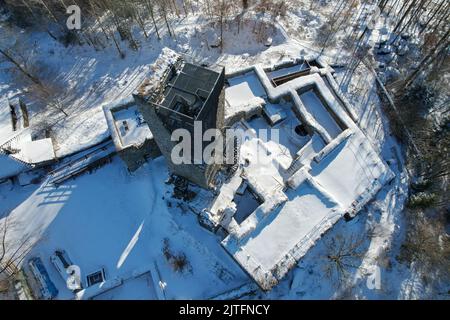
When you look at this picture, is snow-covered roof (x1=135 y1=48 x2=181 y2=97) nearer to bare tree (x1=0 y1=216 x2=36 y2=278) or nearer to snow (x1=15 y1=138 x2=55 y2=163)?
snow (x1=15 y1=138 x2=55 y2=163)

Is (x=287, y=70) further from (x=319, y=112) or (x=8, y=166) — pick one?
(x=8, y=166)

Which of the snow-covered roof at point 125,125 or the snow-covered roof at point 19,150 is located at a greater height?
the snow-covered roof at point 125,125

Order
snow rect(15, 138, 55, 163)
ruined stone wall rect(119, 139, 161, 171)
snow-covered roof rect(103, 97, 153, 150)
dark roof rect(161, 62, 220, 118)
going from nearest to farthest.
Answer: dark roof rect(161, 62, 220, 118) → ruined stone wall rect(119, 139, 161, 171) → snow-covered roof rect(103, 97, 153, 150) → snow rect(15, 138, 55, 163)

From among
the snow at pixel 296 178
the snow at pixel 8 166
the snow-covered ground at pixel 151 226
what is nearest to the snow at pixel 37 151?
the snow at pixel 8 166

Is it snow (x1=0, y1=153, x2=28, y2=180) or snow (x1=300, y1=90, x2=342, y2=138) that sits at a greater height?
snow (x1=300, y1=90, x2=342, y2=138)

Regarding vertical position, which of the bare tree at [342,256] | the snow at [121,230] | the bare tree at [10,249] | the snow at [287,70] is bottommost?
the bare tree at [10,249]

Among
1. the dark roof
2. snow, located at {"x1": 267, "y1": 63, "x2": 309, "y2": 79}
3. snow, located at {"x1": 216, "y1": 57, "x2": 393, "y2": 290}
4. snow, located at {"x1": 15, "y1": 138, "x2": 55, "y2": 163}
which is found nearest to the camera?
the dark roof

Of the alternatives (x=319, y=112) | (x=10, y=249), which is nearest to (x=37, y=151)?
(x=10, y=249)

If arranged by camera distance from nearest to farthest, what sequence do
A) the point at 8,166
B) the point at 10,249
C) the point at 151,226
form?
the point at 10,249
the point at 151,226
the point at 8,166

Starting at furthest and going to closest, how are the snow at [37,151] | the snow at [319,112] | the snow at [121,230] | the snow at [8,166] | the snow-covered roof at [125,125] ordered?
1. the snow at [319,112]
2. the snow at [37,151]
3. the snow at [8,166]
4. the snow-covered roof at [125,125]
5. the snow at [121,230]

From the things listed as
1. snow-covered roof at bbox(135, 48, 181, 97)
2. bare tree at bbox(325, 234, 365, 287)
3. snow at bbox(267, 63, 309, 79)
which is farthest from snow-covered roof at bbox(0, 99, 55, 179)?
bare tree at bbox(325, 234, 365, 287)

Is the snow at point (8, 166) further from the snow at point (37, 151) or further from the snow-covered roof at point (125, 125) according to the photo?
the snow-covered roof at point (125, 125)
